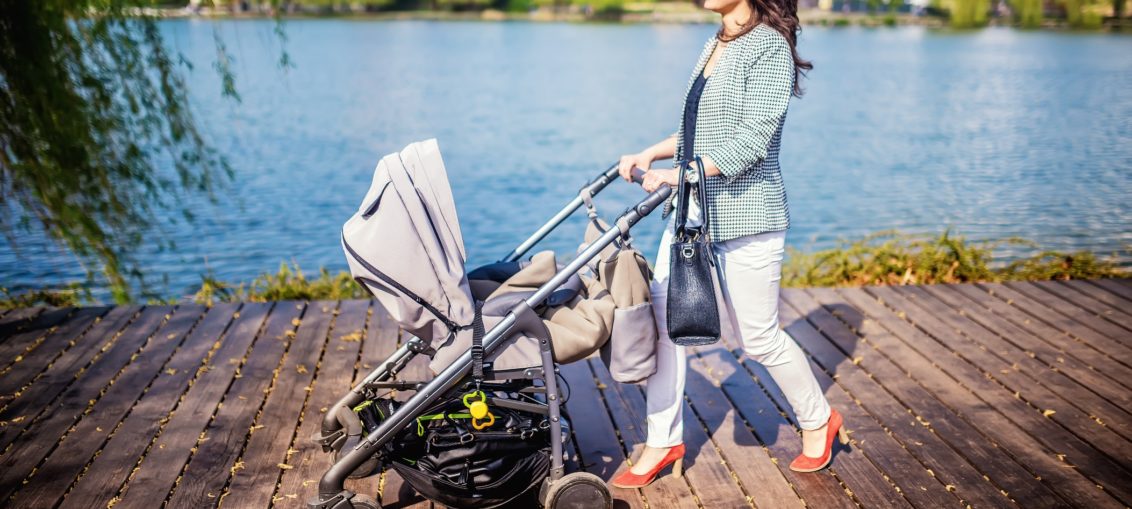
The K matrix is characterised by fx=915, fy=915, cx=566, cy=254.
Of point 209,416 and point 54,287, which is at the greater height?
point 209,416

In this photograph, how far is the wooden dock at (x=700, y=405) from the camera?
9.95 feet

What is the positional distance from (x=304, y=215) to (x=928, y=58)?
23.9 metres

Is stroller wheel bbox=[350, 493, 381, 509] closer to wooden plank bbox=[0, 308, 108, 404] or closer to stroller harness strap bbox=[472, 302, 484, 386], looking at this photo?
stroller harness strap bbox=[472, 302, 484, 386]

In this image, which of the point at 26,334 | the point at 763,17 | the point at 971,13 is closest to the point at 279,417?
the point at 26,334

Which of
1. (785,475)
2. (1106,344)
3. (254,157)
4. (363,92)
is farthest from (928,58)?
(785,475)

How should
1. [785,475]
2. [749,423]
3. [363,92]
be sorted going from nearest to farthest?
[785,475], [749,423], [363,92]

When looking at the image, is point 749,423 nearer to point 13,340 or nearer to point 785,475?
point 785,475

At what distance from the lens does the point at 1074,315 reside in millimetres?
4660

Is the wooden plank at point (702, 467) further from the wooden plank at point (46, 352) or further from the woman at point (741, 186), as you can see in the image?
the wooden plank at point (46, 352)

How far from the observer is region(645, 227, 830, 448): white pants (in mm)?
2789

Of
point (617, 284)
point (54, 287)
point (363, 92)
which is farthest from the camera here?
point (363, 92)

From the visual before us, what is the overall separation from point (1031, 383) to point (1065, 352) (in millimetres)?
478

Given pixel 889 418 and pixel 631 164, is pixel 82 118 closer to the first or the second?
pixel 631 164

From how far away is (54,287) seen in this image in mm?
7363
